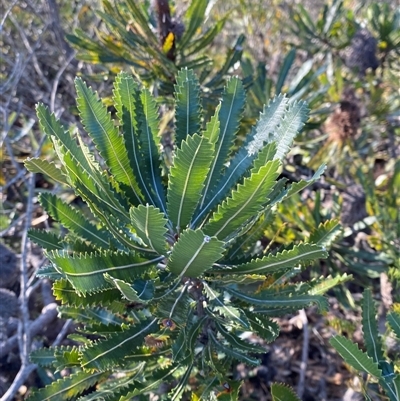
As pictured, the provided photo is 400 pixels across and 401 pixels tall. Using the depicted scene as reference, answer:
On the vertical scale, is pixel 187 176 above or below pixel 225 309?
above

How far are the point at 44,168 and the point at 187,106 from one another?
352 mm

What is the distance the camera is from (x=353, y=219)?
6.13ft

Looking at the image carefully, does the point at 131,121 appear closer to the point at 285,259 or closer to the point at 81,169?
the point at 81,169

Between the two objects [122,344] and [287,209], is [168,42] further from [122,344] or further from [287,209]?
[122,344]

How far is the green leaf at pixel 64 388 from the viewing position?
3.46ft

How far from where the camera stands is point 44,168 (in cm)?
88

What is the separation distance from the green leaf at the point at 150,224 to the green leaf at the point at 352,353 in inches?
17.4

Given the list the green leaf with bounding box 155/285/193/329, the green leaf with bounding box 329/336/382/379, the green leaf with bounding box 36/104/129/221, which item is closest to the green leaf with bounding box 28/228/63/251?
the green leaf with bounding box 36/104/129/221

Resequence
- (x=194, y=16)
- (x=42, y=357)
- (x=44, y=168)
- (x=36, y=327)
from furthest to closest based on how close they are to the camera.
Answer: (x=36, y=327), (x=194, y=16), (x=42, y=357), (x=44, y=168)

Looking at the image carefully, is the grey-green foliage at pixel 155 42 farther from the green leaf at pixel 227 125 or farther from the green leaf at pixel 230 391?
the green leaf at pixel 230 391

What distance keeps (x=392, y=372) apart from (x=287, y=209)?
70 centimetres

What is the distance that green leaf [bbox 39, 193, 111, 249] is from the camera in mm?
1004

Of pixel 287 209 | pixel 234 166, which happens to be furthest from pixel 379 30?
pixel 234 166

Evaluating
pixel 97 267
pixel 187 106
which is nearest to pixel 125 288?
pixel 97 267
